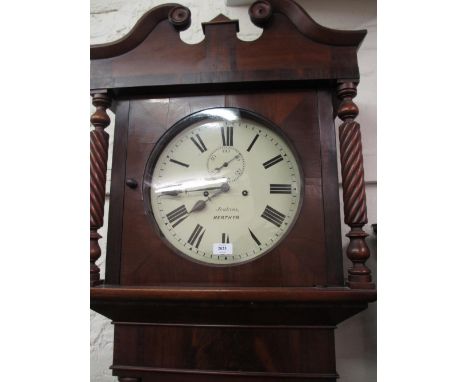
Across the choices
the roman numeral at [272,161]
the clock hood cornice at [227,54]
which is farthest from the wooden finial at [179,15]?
the roman numeral at [272,161]

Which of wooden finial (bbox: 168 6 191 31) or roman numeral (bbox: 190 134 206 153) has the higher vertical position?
wooden finial (bbox: 168 6 191 31)

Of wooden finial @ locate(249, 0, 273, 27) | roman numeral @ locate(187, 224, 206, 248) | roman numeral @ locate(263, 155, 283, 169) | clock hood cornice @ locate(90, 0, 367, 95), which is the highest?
wooden finial @ locate(249, 0, 273, 27)

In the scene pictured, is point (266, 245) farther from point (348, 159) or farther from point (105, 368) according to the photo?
point (105, 368)

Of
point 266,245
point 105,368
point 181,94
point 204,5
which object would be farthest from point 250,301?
point 204,5

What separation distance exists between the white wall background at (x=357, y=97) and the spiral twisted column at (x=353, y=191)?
212 millimetres

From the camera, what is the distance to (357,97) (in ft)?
2.80

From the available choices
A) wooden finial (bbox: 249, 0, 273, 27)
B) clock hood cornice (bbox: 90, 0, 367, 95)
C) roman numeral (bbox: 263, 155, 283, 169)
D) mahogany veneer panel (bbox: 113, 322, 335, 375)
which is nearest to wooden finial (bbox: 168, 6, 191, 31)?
clock hood cornice (bbox: 90, 0, 367, 95)

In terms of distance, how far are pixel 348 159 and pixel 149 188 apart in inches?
13.3

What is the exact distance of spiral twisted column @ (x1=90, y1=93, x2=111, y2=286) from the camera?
0.57m

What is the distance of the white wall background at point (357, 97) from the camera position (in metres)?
0.75

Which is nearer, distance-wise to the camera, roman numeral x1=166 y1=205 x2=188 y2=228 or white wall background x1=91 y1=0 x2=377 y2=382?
roman numeral x1=166 y1=205 x2=188 y2=228

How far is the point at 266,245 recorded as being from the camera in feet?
1.88

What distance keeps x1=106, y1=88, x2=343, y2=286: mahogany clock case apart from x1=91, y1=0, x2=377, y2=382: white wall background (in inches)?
8.8

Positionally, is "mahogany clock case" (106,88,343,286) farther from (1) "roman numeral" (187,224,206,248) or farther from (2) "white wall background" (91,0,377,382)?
(2) "white wall background" (91,0,377,382)
